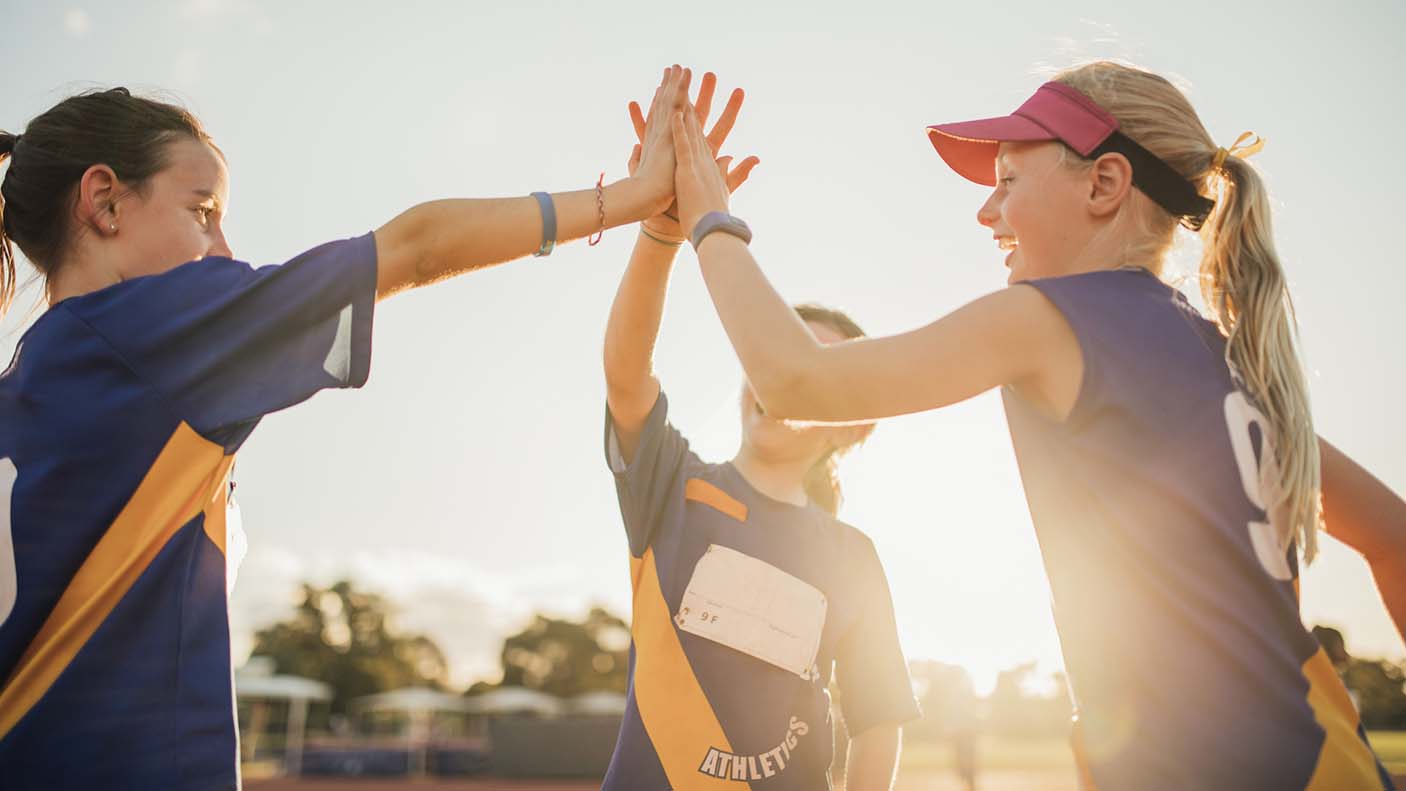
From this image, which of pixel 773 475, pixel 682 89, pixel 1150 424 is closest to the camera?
pixel 1150 424

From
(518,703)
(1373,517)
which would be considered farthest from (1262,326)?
(518,703)

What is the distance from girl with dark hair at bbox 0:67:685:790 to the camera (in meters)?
1.73

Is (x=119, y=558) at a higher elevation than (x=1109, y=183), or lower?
lower

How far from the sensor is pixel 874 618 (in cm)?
305

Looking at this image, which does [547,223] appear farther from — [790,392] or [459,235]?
[790,392]

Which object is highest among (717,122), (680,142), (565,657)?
(717,122)

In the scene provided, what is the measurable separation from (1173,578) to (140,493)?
186 cm

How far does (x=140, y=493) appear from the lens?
5.95 feet

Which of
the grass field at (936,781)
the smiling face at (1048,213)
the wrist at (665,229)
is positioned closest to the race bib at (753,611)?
the wrist at (665,229)

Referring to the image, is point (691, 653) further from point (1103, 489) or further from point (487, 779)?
point (487, 779)

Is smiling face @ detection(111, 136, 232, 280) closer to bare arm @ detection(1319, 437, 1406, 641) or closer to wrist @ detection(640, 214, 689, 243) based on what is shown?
wrist @ detection(640, 214, 689, 243)

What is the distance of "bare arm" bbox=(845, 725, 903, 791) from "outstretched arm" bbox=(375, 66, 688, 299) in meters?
1.72

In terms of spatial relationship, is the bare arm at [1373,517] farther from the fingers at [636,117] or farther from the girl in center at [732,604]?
the fingers at [636,117]

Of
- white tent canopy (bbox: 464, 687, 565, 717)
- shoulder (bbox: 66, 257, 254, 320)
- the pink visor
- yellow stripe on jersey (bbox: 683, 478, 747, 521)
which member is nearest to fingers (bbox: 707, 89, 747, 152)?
the pink visor
